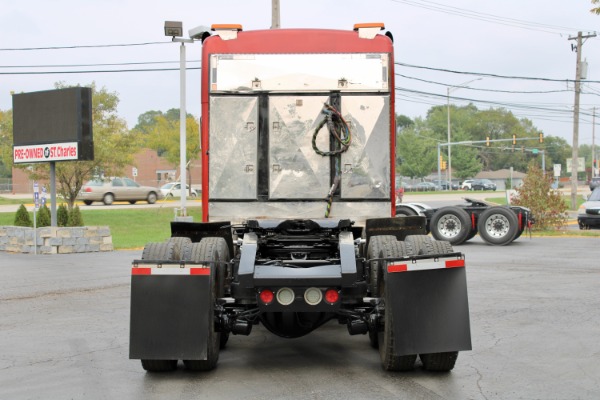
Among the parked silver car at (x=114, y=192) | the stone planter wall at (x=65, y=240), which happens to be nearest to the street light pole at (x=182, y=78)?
the stone planter wall at (x=65, y=240)

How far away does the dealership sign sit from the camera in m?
23.0

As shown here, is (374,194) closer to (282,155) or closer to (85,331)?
(282,155)

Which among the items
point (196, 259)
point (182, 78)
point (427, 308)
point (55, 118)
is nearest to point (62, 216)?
point (55, 118)

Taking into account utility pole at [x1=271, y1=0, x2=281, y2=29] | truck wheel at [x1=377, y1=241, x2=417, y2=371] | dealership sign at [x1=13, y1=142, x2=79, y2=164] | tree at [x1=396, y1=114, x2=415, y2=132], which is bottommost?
truck wheel at [x1=377, y1=241, x2=417, y2=371]

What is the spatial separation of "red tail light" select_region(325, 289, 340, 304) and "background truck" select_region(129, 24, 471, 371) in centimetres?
1

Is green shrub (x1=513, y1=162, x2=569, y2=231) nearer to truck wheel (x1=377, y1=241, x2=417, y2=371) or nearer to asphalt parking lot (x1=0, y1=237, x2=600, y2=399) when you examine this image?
asphalt parking lot (x1=0, y1=237, x2=600, y2=399)

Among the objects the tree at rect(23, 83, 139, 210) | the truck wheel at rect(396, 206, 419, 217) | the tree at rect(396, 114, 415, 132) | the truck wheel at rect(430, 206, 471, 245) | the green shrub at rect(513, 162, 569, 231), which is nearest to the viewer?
the truck wheel at rect(430, 206, 471, 245)

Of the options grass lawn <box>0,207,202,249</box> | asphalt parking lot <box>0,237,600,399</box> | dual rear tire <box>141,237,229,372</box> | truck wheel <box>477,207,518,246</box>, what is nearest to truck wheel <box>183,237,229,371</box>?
dual rear tire <box>141,237,229,372</box>

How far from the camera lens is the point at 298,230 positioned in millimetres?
8023

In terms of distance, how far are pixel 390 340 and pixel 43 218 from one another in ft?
62.8

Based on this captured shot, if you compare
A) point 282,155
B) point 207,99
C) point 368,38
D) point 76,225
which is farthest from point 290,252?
point 76,225

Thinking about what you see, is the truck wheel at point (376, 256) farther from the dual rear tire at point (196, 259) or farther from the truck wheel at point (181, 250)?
the truck wheel at point (181, 250)

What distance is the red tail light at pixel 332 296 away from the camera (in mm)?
7090

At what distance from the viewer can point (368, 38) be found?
9523 mm
